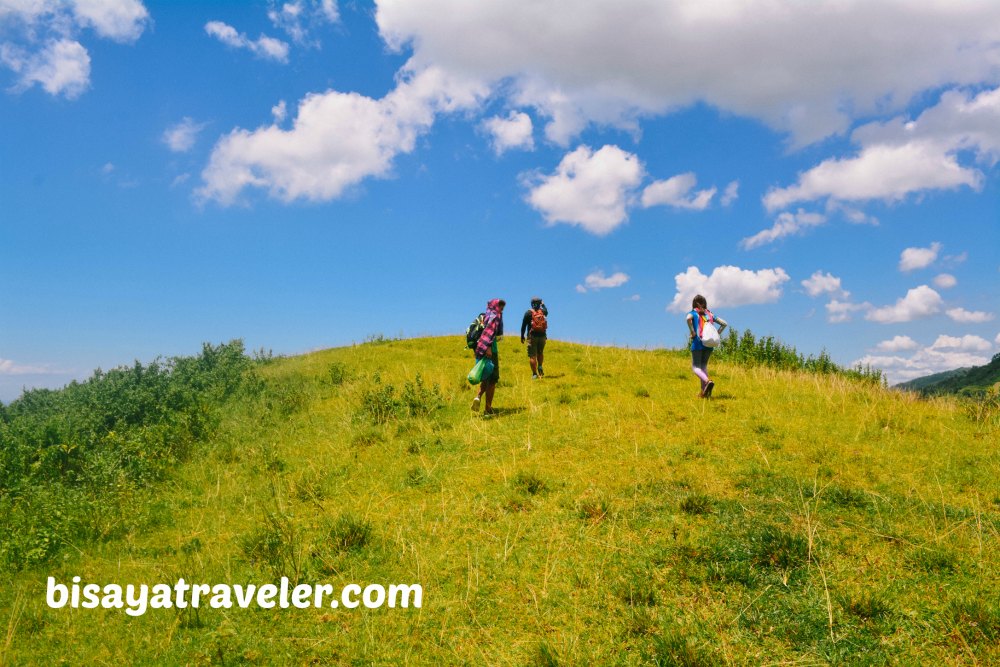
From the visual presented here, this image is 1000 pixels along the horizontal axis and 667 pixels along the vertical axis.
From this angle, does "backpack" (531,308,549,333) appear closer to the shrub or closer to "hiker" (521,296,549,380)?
"hiker" (521,296,549,380)

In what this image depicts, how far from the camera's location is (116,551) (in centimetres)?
796

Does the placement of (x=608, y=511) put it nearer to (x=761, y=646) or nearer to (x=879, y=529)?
(x=761, y=646)

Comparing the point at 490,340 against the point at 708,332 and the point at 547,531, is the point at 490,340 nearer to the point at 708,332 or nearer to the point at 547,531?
the point at 708,332

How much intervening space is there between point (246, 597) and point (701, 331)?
1154 centimetres

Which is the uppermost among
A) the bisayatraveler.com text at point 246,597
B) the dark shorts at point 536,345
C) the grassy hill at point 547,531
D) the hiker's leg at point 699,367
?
the dark shorts at point 536,345

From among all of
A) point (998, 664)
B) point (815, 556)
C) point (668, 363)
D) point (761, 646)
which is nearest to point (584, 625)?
→ point (761, 646)

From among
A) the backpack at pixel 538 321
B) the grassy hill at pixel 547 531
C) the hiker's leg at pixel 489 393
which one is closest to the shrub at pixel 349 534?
the grassy hill at pixel 547 531

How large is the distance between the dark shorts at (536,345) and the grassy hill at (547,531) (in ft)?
13.0

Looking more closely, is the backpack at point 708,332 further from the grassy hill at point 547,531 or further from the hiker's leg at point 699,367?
the grassy hill at point 547,531

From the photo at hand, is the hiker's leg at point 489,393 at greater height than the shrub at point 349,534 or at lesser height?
greater

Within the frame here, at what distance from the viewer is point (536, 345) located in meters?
18.4

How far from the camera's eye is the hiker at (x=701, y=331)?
14016 millimetres

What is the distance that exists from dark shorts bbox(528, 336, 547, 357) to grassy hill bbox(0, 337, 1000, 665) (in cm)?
397

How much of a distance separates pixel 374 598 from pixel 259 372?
2046cm
